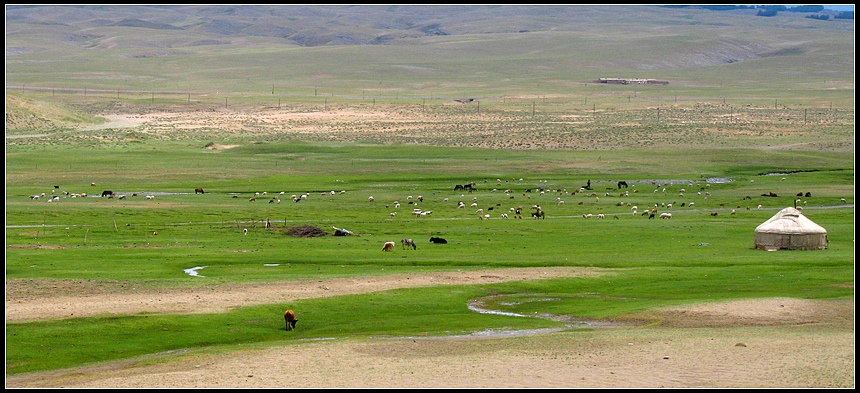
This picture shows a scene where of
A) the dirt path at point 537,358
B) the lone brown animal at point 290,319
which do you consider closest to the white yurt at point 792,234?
the dirt path at point 537,358

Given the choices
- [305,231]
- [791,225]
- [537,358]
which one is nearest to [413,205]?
[305,231]

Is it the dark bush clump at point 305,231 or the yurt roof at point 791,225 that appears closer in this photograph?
the yurt roof at point 791,225

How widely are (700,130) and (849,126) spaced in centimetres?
A: 1353

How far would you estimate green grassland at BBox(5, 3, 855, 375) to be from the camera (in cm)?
3144

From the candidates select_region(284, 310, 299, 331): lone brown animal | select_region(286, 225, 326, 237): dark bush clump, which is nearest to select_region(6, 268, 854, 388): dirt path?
select_region(284, 310, 299, 331): lone brown animal

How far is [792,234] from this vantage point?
145 ft

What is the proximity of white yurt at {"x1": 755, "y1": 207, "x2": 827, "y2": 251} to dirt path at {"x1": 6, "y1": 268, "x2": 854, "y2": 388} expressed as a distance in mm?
13019

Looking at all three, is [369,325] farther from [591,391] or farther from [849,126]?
[849,126]

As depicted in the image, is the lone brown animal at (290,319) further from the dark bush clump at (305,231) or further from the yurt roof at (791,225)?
the yurt roof at (791,225)

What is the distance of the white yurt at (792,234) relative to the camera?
44.2 m

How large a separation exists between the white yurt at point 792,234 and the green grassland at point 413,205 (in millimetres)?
764

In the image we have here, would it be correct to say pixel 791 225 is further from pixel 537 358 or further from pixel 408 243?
pixel 537 358

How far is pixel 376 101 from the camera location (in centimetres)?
15000

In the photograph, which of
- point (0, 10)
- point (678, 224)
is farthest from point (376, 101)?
point (0, 10)
